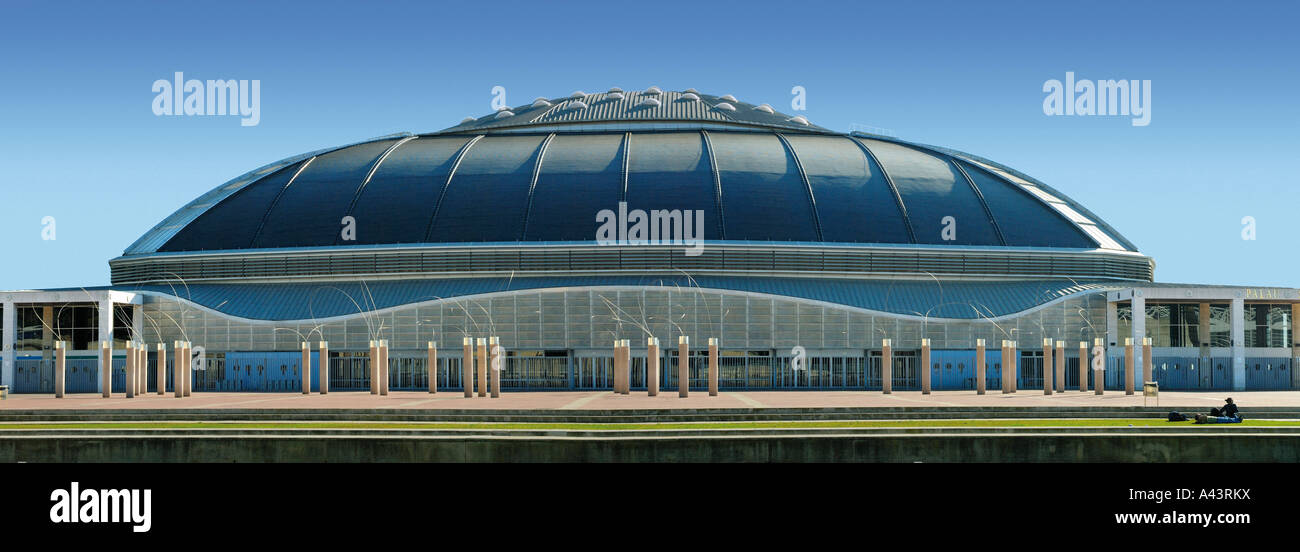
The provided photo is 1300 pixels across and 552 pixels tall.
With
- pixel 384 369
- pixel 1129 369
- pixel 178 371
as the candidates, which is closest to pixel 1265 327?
pixel 1129 369

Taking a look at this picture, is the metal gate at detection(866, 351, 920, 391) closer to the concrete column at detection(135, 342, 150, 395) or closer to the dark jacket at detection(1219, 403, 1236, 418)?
the dark jacket at detection(1219, 403, 1236, 418)

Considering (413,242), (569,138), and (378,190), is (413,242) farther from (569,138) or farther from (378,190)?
(569,138)

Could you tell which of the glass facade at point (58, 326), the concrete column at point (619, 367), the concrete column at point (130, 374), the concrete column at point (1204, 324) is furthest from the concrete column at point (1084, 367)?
the glass facade at point (58, 326)

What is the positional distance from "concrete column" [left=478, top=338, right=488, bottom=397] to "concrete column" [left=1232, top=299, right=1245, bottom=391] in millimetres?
35180

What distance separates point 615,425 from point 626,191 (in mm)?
33922

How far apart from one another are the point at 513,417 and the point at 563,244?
2837cm

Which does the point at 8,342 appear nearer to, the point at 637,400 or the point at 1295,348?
the point at 637,400

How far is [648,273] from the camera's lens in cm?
7069

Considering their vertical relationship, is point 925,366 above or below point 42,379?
above

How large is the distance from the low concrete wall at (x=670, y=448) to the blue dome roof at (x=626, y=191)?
1335 inches

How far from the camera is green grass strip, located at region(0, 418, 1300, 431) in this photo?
40.8 meters

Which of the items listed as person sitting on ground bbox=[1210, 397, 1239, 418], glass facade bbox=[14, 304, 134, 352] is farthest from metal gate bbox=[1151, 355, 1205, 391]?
glass facade bbox=[14, 304, 134, 352]

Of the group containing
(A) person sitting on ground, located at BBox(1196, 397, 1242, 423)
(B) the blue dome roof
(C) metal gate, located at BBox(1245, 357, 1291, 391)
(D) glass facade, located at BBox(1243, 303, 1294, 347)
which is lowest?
(C) metal gate, located at BBox(1245, 357, 1291, 391)

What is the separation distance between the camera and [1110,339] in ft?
224
